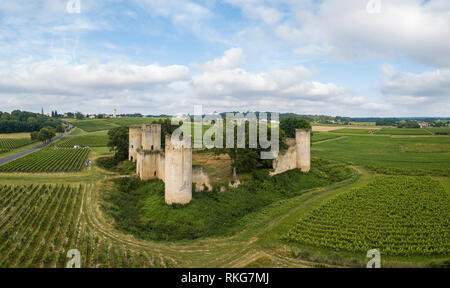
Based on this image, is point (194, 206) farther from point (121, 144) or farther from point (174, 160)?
point (121, 144)

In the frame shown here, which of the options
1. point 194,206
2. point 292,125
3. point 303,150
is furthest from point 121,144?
point 292,125

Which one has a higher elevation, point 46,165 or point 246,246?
point 46,165

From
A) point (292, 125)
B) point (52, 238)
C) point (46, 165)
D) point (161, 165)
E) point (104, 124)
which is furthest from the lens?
point (104, 124)

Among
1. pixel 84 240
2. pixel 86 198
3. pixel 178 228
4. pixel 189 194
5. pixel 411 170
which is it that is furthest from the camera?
pixel 411 170

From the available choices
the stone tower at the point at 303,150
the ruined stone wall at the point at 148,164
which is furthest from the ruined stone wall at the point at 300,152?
the ruined stone wall at the point at 148,164
